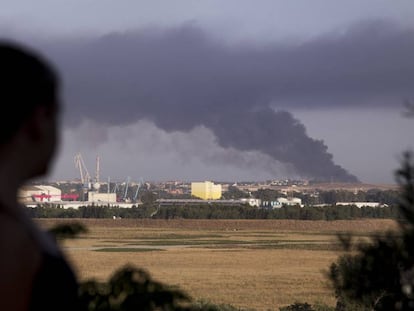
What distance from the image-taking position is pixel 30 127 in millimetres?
1038

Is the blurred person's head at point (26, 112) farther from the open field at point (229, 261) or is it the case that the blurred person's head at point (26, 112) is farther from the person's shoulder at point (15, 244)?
the open field at point (229, 261)

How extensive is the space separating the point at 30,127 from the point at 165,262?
48.7 meters

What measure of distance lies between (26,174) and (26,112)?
8 cm

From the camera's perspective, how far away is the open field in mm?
33188

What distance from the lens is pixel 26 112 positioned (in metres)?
1.04

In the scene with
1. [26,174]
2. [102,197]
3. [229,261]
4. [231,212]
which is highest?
[102,197]

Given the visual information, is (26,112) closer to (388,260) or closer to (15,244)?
(15,244)

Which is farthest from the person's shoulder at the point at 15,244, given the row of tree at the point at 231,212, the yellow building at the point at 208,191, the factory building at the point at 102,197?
the yellow building at the point at 208,191

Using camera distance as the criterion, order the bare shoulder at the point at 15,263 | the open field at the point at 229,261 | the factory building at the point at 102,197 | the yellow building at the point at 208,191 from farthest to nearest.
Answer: the yellow building at the point at 208,191
the factory building at the point at 102,197
the open field at the point at 229,261
the bare shoulder at the point at 15,263

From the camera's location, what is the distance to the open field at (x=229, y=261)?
3319 centimetres

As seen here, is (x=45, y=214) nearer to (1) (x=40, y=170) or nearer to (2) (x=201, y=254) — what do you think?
(2) (x=201, y=254)

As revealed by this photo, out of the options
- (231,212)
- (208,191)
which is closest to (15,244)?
(231,212)

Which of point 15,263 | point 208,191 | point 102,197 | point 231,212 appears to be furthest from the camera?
point 208,191

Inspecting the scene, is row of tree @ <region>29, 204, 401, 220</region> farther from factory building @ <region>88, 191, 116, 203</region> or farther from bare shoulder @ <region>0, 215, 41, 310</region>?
bare shoulder @ <region>0, 215, 41, 310</region>
